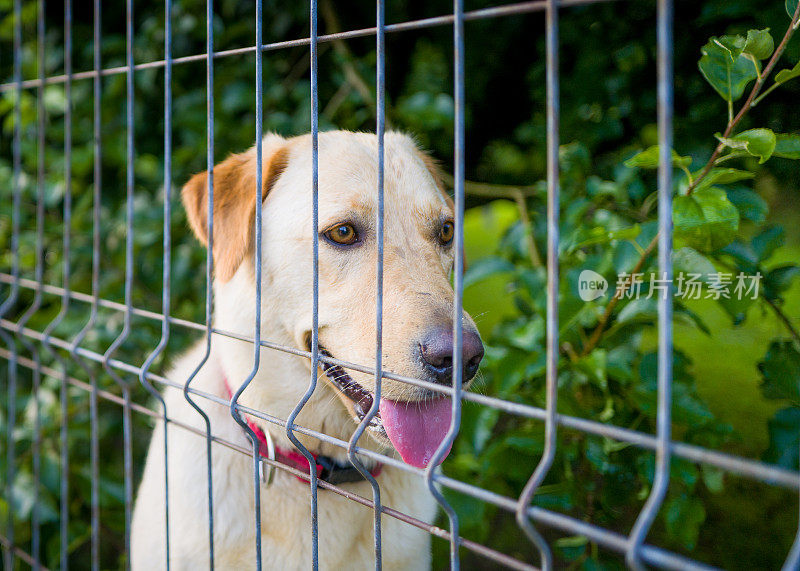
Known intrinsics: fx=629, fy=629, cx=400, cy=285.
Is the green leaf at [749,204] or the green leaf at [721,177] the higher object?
the green leaf at [721,177]

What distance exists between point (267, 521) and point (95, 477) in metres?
0.52

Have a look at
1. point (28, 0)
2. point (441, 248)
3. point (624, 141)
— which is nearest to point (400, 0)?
point (624, 141)

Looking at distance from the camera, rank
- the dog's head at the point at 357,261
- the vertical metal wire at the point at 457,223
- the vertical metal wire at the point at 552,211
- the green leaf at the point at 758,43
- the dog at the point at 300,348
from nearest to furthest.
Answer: the vertical metal wire at the point at 552,211
the vertical metal wire at the point at 457,223
the green leaf at the point at 758,43
the dog's head at the point at 357,261
the dog at the point at 300,348

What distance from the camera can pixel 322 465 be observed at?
1724mm

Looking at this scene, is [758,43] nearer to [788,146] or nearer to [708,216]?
[788,146]

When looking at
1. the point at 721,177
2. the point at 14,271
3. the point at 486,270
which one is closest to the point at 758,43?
the point at 721,177

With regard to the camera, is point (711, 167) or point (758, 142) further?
point (711, 167)

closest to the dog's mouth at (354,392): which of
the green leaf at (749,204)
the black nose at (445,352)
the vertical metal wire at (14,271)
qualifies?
the black nose at (445,352)

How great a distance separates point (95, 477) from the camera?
1812mm

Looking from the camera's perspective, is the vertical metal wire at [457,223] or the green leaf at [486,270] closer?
the vertical metal wire at [457,223]

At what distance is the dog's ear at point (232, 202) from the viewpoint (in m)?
1.86

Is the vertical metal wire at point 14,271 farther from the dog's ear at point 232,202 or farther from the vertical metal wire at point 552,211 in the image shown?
the vertical metal wire at point 552,211

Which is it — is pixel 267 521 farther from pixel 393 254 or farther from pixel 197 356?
pixel 393 254

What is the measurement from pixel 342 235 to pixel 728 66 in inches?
40.4
